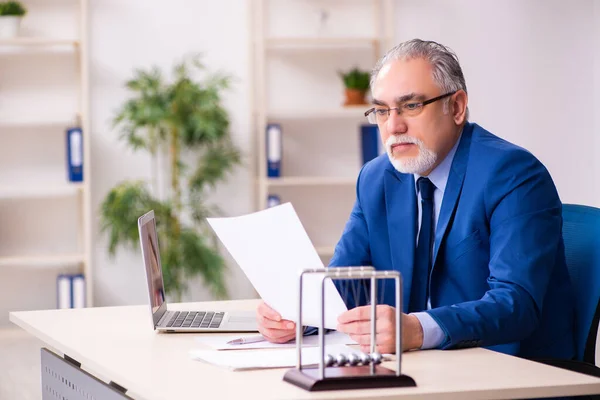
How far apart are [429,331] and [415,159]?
0.55 metres

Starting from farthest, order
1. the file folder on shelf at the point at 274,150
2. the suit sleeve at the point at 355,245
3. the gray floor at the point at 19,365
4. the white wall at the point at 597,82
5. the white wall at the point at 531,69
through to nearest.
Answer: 1. the white wall at the point at 597,82
2. the white wall at the point at 531,69
3. the file folder on shelf at the point at 274,150
4. the gray floor at the point at 19,365
5. the suit sleeve at the point at 355,245

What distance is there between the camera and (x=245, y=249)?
1858mm

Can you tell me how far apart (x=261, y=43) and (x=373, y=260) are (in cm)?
319

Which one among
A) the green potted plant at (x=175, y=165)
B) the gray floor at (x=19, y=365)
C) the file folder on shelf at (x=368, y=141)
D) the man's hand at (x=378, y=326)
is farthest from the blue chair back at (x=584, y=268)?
the file folder on shelf at (x=368, y=141)

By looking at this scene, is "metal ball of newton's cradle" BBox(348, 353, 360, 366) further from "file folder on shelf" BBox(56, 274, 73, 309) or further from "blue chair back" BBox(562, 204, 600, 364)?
"file folder on shelf" BBox(56, 274, 73, 309)

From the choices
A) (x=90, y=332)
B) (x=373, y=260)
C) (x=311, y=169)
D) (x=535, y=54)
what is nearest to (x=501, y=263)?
(x=373, y=260)

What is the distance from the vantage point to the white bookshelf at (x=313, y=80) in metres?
5.66

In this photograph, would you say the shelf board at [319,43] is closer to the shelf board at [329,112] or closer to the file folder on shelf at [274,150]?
the shelf board at [329,112]

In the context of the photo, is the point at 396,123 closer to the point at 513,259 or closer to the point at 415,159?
the point at 415,159

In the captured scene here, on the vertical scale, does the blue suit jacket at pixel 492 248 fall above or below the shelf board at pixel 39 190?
above

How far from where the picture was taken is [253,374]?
1.59 metres

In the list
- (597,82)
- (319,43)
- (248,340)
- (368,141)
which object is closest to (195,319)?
(248,340)

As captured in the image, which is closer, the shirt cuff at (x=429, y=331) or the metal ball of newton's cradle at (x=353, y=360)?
the metal ball of newton's cradle at (x=353, y=360)

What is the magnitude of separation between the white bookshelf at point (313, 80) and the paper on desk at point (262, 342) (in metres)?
3.54
